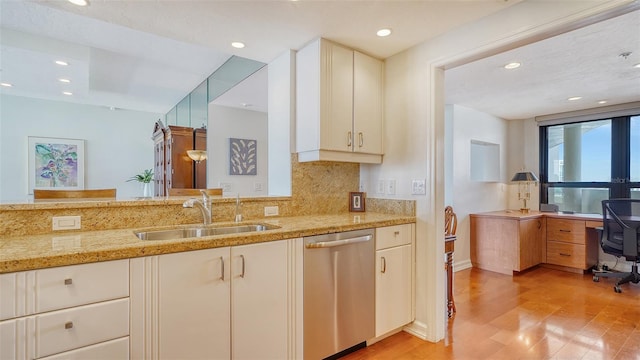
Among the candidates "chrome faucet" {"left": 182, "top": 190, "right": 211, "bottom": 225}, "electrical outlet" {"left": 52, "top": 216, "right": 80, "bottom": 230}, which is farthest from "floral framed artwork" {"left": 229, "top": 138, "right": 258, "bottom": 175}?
"electrical outlet" {"left": 52, "top": 216, "right": 80, "bottom": 230}

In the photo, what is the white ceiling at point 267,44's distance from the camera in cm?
189

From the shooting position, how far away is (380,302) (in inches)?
84.9

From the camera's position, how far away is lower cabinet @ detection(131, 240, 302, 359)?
4.39ft

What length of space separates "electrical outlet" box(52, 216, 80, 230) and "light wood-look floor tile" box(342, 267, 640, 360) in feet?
5.97

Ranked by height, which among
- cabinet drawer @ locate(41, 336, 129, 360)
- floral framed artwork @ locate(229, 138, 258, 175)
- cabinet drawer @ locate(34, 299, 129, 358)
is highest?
floral framed artwork @ locate(229, 138, 258, 175)

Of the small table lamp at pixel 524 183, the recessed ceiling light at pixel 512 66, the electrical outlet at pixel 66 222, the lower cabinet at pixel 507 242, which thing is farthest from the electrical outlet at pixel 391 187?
the small table lamp at pixel 524 183

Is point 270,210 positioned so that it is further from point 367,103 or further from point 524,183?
point 524,183

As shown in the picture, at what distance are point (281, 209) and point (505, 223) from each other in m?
3.26

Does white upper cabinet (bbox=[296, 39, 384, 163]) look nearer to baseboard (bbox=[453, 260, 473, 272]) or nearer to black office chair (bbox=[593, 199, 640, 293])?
baseboard (bbox=[453, 260, 473, 272])

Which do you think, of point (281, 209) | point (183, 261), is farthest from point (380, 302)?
point (183, 261)

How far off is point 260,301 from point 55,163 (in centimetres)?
554

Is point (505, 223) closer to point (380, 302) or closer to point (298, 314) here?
point (380, 302)

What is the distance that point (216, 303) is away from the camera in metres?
1.50

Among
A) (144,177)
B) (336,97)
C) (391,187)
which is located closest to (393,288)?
(391,187)
